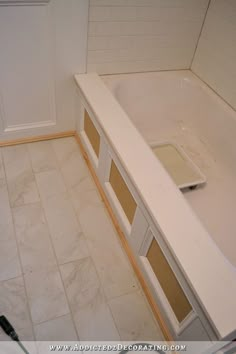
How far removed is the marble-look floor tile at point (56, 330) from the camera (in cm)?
114

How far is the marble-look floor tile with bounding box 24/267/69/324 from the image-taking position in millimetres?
1193

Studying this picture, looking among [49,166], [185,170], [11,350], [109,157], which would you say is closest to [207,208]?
[185,170]

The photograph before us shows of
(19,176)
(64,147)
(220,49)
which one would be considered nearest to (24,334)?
(19,176)

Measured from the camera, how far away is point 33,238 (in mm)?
1420

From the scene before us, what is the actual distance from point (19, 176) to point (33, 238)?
1.50 feet

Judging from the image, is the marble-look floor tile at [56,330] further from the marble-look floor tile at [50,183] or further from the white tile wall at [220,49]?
the white tile wall at [220,49]

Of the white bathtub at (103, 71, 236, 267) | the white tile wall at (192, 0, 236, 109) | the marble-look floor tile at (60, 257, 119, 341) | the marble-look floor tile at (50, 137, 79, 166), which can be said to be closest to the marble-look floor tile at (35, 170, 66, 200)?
the marble-look floor tile at (50, 137, 79, 166)

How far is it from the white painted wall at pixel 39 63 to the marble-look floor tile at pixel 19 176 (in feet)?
0.37

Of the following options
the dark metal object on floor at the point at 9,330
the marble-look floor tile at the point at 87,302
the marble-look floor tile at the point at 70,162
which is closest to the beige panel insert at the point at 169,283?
the marble-look floor tile at the point at 87,302

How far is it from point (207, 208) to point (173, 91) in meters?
0.85

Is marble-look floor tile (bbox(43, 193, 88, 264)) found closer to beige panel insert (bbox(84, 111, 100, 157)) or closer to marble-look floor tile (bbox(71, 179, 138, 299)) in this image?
marble-look floor tile (bbox(71, 179, 138, 299))

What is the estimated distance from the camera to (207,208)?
1.51m

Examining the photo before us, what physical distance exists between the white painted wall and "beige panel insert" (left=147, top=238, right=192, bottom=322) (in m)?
1.16

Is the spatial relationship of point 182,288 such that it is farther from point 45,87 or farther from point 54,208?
point 45,87
